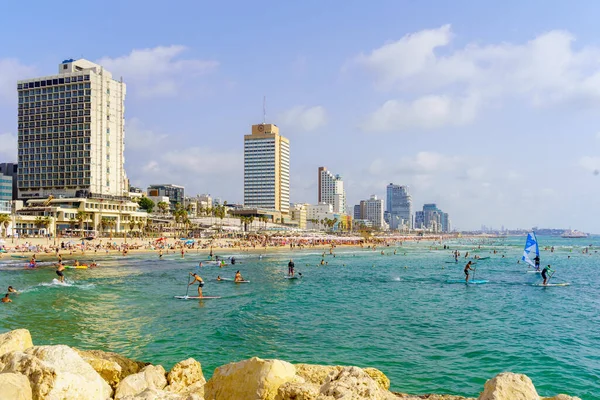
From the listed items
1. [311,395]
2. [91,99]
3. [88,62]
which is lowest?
[311,395]

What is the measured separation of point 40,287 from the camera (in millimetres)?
35375

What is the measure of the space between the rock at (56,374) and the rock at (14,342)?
6.88 ft

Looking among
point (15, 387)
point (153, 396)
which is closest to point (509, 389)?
point (153, 396)

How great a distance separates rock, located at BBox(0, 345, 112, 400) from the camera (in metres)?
7.69

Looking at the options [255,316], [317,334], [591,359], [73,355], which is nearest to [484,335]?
[591,359]

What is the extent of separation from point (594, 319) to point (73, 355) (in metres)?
26.5

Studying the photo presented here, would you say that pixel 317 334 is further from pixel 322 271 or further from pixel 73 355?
pixel 322 271

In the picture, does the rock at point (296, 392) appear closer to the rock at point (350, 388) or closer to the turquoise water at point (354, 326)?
the rock at point (350, 388)

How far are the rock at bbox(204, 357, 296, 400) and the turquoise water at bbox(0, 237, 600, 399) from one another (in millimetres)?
6846

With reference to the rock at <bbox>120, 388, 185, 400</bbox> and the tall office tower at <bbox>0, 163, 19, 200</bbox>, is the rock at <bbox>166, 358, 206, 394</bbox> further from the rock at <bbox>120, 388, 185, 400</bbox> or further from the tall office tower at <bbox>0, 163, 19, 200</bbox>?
the tall office tower at <bbox>0, 163, 19, 200</bbox>

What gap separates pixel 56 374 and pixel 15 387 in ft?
2.87

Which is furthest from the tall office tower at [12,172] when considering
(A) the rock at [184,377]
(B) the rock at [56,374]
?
(B) the rock at [56,374]

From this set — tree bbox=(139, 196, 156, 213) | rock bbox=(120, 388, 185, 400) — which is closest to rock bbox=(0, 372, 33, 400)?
rock bbox=(120, 388, 185, 400)

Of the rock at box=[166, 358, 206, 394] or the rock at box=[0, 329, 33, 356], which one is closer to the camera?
the rock at box=[0, 329, 33, 356]
